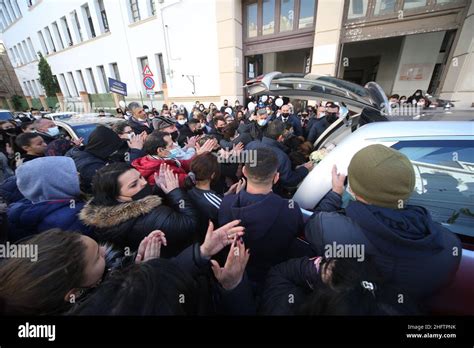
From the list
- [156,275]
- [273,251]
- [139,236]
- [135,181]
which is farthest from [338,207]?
[135,181]

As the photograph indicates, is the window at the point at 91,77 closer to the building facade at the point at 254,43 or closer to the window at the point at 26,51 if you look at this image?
the building facade at the point at 254,43

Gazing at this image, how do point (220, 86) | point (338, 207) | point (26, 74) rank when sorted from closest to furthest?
1. point (338, 207)
2. point (220, 86)
3. point (26, 74)

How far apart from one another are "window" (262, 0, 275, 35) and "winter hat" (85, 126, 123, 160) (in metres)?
8.88

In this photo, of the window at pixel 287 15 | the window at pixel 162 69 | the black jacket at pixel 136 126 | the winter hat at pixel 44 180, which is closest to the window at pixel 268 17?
the window at pixel 287 15

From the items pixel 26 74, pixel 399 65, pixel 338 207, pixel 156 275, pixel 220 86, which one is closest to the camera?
pixel 156 275

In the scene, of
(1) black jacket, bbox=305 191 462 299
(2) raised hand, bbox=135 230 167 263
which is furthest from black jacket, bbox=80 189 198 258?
(1) black jacket, bbox=305 191 462 299

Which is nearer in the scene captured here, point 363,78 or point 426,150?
point 426,150

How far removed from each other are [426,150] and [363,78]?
14.0m

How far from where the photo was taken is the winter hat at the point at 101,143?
2568 millimetres

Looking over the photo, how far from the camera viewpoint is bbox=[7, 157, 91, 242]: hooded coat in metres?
1.50

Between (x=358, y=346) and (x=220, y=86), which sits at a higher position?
(x=220, y=86)

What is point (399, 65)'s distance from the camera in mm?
8078

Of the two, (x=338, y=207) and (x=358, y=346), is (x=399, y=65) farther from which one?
(x=358, y=346)

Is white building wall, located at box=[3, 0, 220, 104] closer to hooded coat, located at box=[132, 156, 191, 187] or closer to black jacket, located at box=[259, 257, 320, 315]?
hooded coat, located at box=[132, 156, 191, 187]
